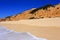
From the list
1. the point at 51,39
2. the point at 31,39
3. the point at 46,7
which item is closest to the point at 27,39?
the point at 31,39

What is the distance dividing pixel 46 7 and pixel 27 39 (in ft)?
185

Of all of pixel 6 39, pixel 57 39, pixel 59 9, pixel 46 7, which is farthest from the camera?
pixel 46 7

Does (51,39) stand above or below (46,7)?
below

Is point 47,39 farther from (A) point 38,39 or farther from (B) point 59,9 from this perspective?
(B) point 59,9

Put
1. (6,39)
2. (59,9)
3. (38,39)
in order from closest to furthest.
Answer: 1. (38,39)
2. (6,39)
3. (59,9)

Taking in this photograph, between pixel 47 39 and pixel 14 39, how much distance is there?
1.52 m

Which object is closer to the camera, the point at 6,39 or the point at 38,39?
the point at 38,39

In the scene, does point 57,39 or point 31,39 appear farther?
point 31,39

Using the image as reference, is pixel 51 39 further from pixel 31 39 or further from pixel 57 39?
pixel 31 39

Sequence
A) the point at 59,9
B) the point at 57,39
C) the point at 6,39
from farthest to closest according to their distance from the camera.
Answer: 1. the point at 59,9
2. the point at 6,39
3. the point at 57,39

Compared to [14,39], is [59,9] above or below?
above

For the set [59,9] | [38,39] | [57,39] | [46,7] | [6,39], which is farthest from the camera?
[46,7]

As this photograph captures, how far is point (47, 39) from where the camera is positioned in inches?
248

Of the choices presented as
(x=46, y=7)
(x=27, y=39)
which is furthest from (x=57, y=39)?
(x=46, y=7)
